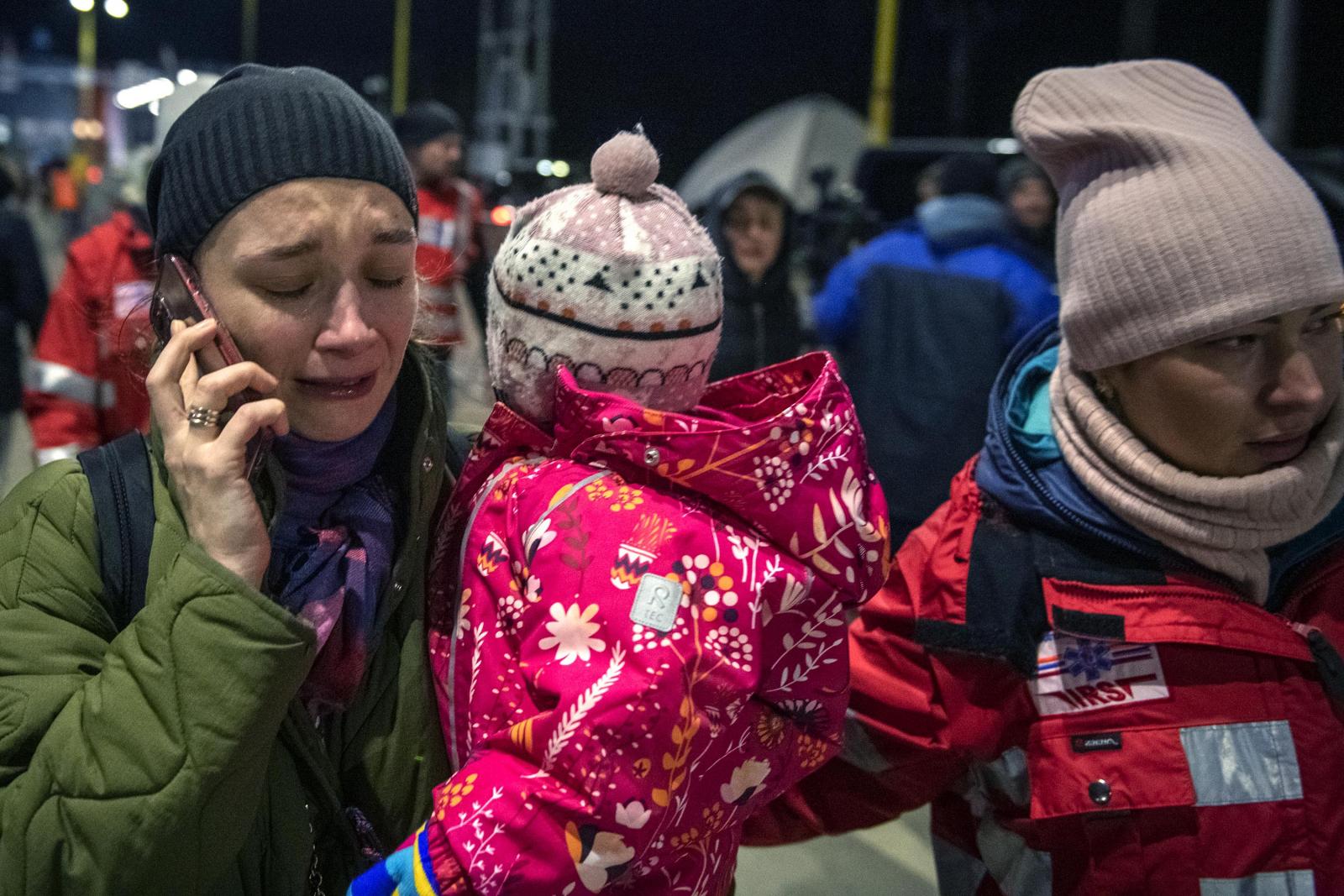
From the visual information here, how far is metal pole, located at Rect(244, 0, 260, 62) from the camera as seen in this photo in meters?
3.40

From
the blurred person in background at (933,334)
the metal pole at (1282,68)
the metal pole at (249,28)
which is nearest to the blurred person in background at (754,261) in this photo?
the blurred person in background at (933,334)

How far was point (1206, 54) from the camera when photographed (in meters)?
10.1

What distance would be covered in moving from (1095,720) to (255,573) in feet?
3.14

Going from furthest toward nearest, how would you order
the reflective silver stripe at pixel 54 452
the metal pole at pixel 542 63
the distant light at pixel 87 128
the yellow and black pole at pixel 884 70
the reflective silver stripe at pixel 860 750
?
the yellow and black pole at pixel 884 70 → the metal pole at pixel 542 63 → the distant light at pixel 87 128 → the reflective silver stripe at pixel 54 452 → the reflective silver stripe at pixel 860 750

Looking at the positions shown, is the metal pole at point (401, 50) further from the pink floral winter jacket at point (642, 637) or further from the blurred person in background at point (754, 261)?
the pink floral winter jacket at point (642, 637)

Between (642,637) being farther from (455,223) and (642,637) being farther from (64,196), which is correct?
(64,196)

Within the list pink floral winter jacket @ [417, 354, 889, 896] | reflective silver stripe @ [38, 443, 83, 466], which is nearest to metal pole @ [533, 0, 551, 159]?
reflective silver stripe @ [38, 443, 83, 466]

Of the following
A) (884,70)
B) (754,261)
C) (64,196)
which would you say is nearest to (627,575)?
(754,261)

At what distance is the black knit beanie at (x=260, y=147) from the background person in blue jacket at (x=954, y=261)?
274cm

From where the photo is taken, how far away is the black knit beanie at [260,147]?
1.19 meters

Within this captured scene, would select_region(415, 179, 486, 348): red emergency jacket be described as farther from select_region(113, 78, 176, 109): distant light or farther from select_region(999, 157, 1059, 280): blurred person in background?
select_region(999, 157, 1059, 280): blurred person in background

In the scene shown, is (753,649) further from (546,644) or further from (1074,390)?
(1074,390)

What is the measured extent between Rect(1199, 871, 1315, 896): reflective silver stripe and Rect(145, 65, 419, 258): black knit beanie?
1180mm

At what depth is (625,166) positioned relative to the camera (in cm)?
127
